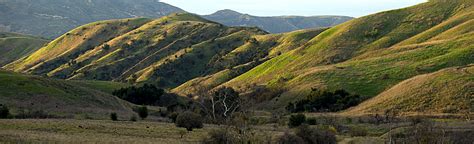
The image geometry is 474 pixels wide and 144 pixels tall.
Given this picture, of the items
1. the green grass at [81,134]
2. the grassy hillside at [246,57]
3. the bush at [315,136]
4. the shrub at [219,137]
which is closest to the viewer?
the green grass at [81,134]

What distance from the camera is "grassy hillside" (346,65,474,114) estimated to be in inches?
2500

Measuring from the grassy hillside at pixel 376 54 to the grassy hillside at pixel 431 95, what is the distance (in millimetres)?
8088

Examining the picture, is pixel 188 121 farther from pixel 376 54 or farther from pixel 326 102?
pixel 376 54

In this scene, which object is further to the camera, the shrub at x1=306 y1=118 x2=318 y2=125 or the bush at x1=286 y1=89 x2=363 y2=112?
the bush at x1=286 y1=89 x2=363 y2=112

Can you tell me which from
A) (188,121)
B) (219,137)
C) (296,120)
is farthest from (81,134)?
(296,120)

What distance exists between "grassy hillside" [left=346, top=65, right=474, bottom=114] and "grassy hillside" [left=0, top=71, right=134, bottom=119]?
38.8 meters

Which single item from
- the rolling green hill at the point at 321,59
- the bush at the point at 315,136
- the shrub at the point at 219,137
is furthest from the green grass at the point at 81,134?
the rolling green hill at the point at 321,59

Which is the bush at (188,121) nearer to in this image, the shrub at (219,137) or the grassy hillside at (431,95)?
the shrub at (219,137)

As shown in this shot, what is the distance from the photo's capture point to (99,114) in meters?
63.5

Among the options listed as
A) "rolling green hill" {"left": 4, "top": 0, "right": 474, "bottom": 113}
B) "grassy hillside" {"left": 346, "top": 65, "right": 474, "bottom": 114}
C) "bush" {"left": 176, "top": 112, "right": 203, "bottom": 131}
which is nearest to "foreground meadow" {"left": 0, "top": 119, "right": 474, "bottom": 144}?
"bush" {"left": 176, "top": 112, "right": 203, "bottom": 131}

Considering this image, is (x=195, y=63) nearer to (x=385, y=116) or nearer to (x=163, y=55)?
(x=163, y=55)

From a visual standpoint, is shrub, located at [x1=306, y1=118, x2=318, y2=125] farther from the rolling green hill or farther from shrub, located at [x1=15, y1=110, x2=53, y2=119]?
shrub, located at [x1=15, y1=110, x2=53, y2=119]

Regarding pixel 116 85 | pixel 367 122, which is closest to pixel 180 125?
pixel 367 122

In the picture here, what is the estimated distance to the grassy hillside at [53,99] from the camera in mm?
62281
